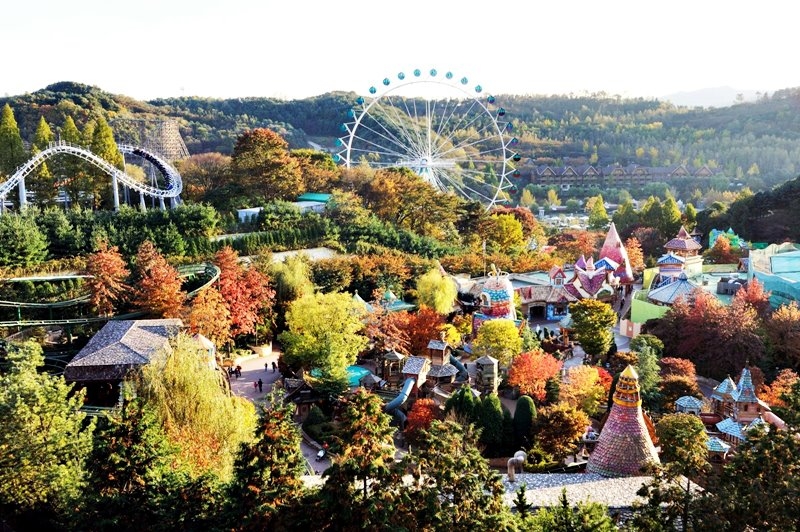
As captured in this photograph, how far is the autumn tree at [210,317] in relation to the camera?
22.4 metres

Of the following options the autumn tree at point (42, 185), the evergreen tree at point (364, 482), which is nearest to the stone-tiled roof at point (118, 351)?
the evergreen tree at point (364, 482)

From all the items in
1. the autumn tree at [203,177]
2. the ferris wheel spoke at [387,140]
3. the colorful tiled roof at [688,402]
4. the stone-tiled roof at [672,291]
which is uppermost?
the ferris wheel spoke at [387,140]

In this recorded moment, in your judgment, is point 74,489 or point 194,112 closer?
point 74,489

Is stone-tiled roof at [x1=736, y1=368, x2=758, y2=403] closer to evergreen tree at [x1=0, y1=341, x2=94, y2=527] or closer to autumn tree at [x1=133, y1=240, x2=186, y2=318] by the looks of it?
evergreen tree at [x1=0, y1=341, x2=94, y2=527]

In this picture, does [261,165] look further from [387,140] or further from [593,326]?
[387,140]

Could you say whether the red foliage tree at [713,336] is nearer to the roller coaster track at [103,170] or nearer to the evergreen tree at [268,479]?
the evergreen tree at [268,479]

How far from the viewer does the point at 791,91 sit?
100 metres

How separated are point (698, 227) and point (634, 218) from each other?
3.83m

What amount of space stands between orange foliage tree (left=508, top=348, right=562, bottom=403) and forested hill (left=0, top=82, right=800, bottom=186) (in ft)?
167

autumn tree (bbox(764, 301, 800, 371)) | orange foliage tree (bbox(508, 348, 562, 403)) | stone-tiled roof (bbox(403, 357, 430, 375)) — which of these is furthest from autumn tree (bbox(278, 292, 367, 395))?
autumn tree (bbox(764, 301, 800, 371))

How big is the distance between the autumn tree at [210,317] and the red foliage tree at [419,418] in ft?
22.5

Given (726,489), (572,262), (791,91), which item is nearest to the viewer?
(726,489)

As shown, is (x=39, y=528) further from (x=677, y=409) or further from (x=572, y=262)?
(x=572, y=262)

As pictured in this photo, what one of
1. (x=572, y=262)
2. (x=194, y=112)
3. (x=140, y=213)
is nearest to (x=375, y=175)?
(x=572, y=262)
